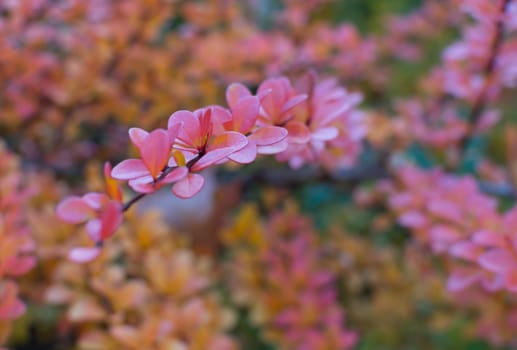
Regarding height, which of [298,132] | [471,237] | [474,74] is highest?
[298,132]

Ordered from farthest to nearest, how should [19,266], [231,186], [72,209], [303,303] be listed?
[231,186] → [303,303] → [19,266] → [72,209]

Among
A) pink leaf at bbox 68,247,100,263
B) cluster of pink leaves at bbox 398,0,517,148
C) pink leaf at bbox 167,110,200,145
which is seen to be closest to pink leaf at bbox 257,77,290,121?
pink leaf at bbox 167,110,200,145

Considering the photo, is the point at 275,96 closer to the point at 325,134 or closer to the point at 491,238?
the point at 325,134

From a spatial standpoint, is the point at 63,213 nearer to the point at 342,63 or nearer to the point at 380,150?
the point at 380,150

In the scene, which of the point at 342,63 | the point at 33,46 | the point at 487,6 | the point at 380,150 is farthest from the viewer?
the point at 342,63

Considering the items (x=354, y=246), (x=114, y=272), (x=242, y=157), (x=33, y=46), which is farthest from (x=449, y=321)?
(x=33, y=46)

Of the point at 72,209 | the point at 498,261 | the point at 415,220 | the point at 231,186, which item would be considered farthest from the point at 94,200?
the point at 231,186

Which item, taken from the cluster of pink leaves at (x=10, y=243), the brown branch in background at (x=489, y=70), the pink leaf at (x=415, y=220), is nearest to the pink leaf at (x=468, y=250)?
the pink leaf at (x=415, y=220)

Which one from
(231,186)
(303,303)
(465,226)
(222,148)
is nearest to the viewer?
(222,148)
